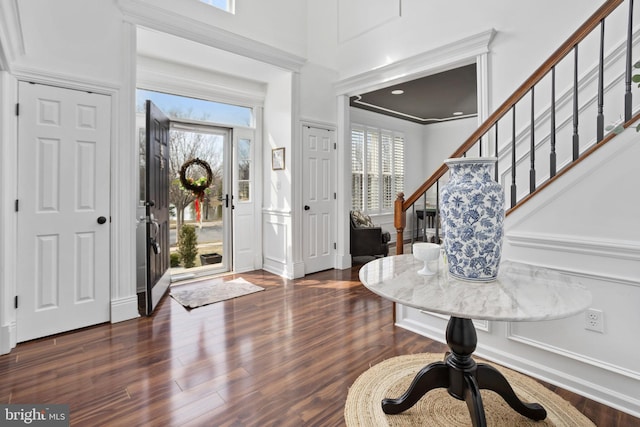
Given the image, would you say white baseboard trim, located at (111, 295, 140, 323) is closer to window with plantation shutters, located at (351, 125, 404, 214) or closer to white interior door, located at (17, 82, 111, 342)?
white interior door, located at (17, 82, 111, 342)

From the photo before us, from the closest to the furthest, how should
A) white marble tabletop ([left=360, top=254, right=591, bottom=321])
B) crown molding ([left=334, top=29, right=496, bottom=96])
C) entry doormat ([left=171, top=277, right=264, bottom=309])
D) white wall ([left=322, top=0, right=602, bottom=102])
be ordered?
white marble tabletop ([left=360, top=254, right=591, bottom=321]) < white wall ([left=322, top=0, right=602, bottom=102]) < crown molding ([left=334, top=29, right=496, bottom=96]) < entry doormat ([left=171, top=277, right=264, bottom=309])

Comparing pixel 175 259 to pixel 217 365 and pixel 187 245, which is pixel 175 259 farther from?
pixel 217 365

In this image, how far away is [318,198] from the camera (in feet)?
15.3

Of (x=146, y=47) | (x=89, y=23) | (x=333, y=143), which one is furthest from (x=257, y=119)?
(x=89, y=23)

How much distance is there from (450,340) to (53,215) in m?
3.04

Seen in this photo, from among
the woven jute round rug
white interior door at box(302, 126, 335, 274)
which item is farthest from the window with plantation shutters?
the woven jute round rug

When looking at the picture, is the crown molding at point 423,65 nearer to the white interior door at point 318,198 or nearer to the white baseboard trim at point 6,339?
the white interior door at point 318,198

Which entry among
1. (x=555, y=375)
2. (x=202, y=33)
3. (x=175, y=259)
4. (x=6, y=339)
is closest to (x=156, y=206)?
(x=175, y=259)

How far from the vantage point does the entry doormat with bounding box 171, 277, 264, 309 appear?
11.4ft

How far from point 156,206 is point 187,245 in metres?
1.34

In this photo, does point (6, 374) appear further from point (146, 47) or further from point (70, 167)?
point (146, 47)

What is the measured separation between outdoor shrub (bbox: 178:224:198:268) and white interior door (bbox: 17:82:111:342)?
175cm

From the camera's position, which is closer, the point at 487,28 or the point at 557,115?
the point at 557,115

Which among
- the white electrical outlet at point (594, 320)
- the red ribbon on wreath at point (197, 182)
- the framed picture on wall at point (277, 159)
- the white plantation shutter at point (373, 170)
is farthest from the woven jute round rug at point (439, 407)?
the white plantation shutter at point (373, 170)
